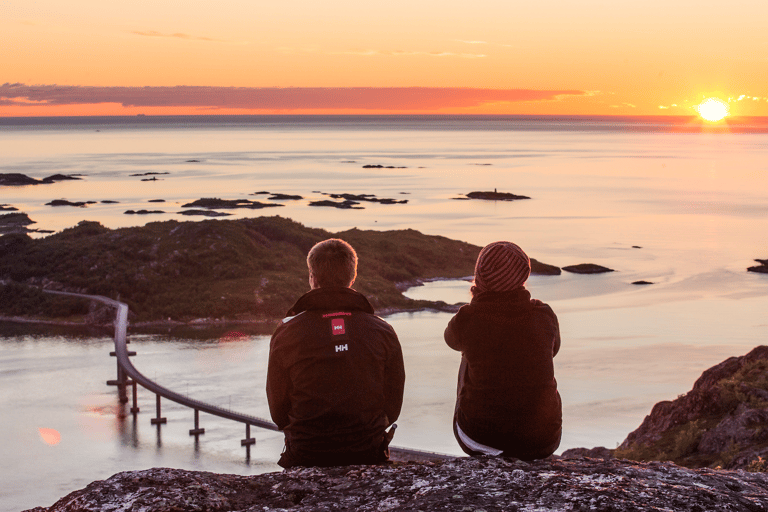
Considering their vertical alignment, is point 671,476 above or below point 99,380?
above

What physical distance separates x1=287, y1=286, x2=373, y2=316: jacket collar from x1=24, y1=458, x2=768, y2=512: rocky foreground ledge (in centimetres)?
102

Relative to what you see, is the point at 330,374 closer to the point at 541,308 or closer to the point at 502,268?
the point at 502,268

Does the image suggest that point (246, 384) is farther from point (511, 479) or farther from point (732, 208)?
point (732, 208)

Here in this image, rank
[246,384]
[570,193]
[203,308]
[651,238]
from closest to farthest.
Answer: [246,384], [203,308], [651,238], [570,193]

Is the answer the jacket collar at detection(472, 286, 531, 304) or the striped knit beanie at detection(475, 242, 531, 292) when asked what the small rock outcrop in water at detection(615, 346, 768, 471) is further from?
the striped knit beanie at detection(475, 242, 531, 292)

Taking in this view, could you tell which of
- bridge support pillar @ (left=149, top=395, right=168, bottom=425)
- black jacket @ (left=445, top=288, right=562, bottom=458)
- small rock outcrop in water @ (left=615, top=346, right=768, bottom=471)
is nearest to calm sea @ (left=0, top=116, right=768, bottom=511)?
bridge support pillar @ (left=149, top=395, right=168, bottom=425)

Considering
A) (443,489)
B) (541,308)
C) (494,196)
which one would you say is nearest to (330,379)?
(443,489)

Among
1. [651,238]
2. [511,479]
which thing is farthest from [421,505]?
[651,238]

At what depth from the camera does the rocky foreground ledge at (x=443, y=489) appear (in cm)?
370

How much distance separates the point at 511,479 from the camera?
4.09 meters

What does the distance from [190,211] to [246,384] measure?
75765 mm

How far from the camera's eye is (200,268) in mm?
74625

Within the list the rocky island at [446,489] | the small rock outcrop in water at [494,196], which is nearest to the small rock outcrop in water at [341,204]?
the small rock outcrop in water at [494,196]

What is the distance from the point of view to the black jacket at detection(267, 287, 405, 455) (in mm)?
4844
